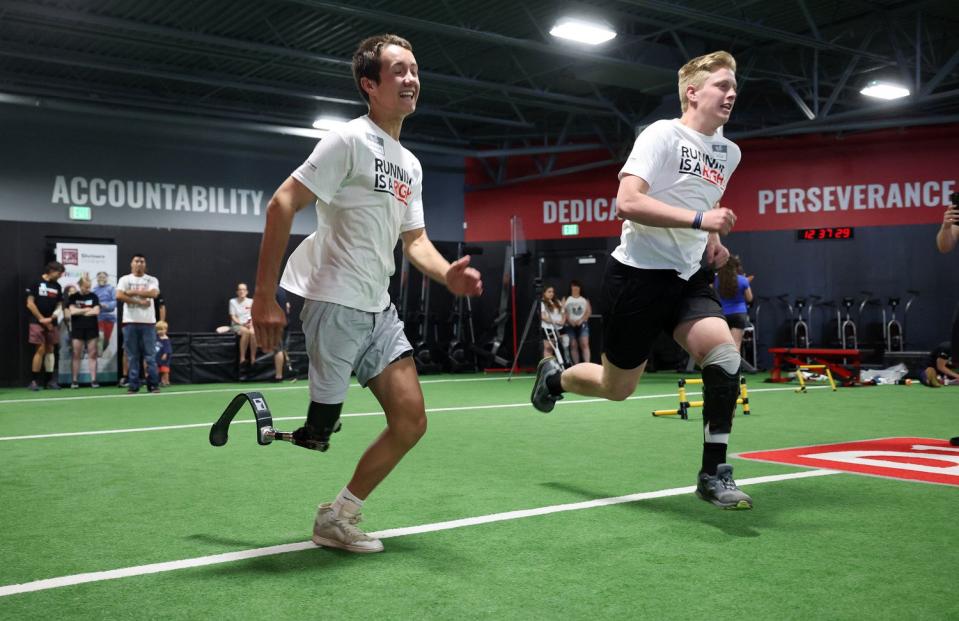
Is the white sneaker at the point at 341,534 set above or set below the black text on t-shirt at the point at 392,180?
below

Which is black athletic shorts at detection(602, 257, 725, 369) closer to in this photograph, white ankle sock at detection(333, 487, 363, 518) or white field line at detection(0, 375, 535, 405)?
white ankle sock at detection(333, 487, 363, 518)

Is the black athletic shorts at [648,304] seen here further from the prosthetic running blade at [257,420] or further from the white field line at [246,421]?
the white field line at [246,421]

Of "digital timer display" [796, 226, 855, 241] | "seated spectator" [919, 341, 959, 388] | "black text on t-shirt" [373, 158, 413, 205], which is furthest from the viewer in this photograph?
"digital timer display" [796, 226, 855, 241]

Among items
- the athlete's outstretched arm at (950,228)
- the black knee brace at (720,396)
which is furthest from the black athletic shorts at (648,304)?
the athlete's outstretched arm at (950,228)

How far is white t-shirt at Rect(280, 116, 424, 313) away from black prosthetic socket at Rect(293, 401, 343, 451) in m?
0.35

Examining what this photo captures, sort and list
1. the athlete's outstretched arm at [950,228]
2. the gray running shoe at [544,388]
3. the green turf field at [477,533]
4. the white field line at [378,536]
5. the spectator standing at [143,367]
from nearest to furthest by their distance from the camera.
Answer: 1. the green turf field at [477,533]
2. the white field line at [378,536]
3. the gray running shoe at [544,388]
4. the athlete's outstretched arm at [950,228]
5. the spectator standing at [143,367]

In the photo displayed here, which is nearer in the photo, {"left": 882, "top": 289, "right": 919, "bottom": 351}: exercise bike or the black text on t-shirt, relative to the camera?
the black text on t-shirt

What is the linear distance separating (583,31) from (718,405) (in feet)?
33.0

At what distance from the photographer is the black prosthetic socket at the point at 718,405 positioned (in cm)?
363

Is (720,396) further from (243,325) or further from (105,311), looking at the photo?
(105,311)

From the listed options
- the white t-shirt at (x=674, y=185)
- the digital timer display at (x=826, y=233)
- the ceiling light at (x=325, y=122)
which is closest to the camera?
the white t-shirt at (x=674, y=185)

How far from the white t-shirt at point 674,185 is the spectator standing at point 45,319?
1147 centimetres

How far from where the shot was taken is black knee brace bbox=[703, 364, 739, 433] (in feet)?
11.9

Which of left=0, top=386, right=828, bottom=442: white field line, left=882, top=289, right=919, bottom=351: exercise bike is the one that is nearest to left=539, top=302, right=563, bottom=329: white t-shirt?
left=0, top=386, right=828, bottom=442: white field line
